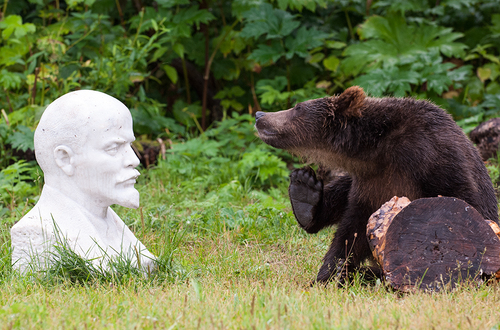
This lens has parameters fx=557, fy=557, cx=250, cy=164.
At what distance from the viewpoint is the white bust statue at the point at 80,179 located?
3414mm

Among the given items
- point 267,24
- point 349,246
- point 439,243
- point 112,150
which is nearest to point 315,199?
point 349,246

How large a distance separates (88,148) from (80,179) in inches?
8.5

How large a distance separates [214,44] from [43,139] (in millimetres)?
5476

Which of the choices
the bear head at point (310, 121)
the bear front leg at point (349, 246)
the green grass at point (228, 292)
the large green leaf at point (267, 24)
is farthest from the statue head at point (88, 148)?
the large green leaf at point (267, 24)

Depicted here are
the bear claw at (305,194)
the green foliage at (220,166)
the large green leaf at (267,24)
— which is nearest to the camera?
the bear claw at (305,194)

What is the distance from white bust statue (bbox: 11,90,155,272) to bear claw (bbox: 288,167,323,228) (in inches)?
48.6

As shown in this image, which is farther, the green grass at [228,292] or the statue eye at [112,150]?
the statue eye at [112,150]

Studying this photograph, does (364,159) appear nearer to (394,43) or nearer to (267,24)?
(267,24)

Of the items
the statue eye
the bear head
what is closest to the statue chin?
the statue eye

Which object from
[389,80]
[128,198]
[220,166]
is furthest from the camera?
[389,80]

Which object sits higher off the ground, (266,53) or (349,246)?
(266,53)

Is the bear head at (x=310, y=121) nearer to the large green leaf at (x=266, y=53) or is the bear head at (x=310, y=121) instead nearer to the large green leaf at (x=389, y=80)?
the large green leaf at (x=389, y=80)

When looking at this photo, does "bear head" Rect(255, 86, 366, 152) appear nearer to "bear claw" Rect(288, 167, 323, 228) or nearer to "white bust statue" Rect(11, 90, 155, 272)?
"bear claw" Rect(288, 167, 323, 228)

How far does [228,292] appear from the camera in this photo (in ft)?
11.0
